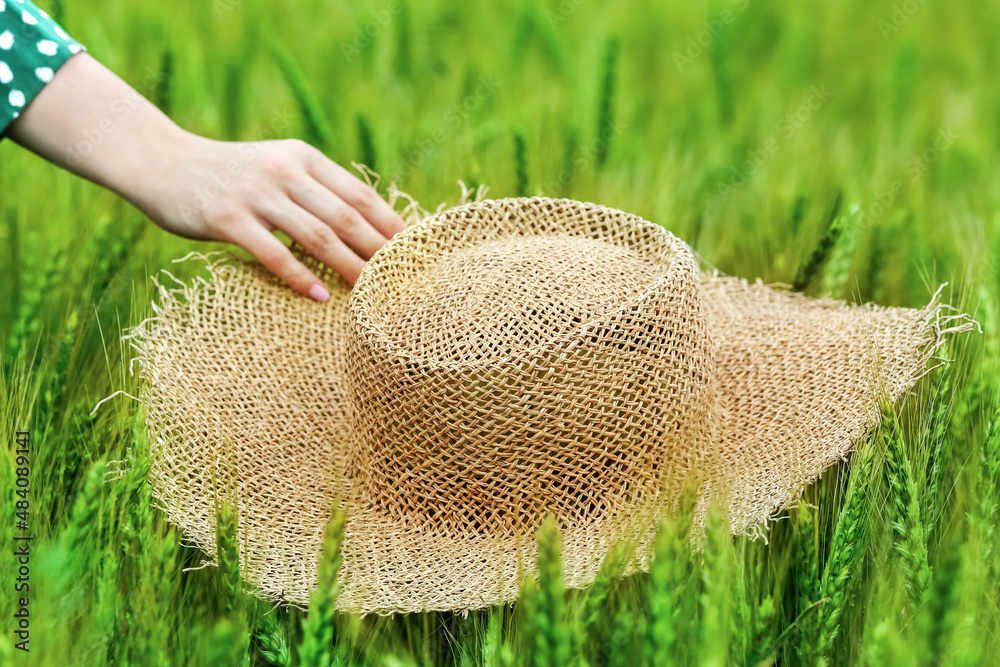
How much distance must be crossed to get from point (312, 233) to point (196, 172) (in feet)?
0.59

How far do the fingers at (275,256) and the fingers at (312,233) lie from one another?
0.07 feet

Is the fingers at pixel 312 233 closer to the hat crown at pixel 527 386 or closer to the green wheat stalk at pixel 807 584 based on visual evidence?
the hat crown at pixel 527 386

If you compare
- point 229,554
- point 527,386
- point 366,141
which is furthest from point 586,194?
point 229,554

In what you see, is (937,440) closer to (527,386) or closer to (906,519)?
(906,519)

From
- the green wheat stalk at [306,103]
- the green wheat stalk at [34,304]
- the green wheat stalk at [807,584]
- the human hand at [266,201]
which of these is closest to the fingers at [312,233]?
the human hand at [266,201]

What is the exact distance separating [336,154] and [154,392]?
75 centimetres

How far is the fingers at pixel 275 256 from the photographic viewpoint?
1.19m

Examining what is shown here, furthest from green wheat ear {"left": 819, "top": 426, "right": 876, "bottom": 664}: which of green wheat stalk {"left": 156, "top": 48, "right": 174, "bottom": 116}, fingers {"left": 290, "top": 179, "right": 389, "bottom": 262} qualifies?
green wheat stalk {"left": 156, "top": 48, "right": 174, "bottom": 116}

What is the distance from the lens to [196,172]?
119 centimetres

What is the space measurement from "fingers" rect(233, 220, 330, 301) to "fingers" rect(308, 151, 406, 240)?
0.11 m

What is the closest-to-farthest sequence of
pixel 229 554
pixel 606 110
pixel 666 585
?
pixel 666 585
pixel 229 554
pixel 606 110

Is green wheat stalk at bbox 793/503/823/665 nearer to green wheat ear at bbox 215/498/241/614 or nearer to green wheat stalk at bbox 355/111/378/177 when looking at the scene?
green wheat ear at bbox 215/498/241/614

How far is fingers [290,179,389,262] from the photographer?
3.92ft

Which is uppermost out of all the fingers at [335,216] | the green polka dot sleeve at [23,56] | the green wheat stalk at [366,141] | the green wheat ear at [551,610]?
the green wheat stalk at [366,141]
